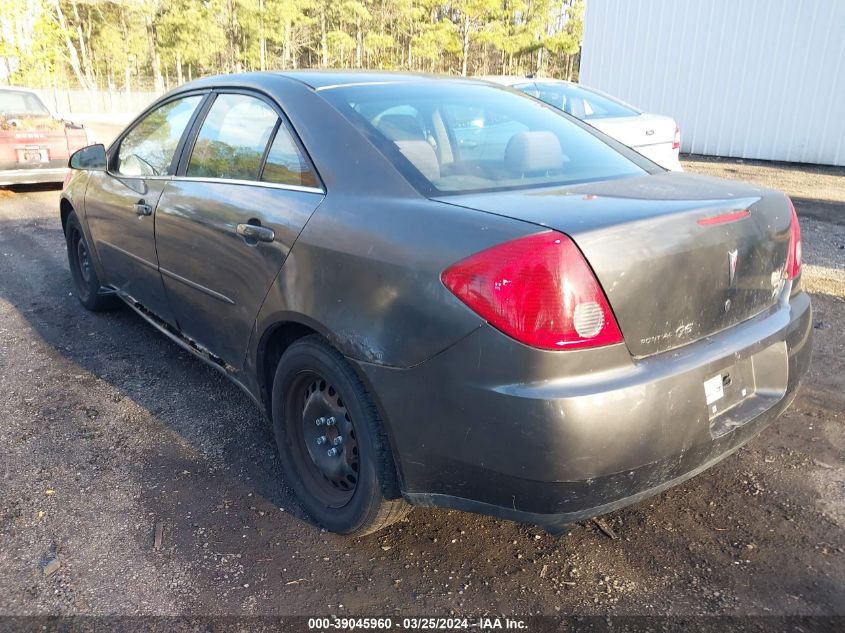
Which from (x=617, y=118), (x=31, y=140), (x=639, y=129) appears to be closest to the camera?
(x=639, y=129)

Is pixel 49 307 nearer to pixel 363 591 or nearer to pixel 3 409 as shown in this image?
pixel 3 409

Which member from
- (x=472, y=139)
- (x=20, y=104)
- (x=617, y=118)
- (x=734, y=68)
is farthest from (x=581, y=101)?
(x=20, y=104)

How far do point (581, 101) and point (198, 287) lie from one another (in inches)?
232

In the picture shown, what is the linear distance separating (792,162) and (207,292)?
543 inches

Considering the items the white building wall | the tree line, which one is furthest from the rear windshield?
the tree line

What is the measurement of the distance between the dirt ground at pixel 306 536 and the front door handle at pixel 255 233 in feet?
3.41

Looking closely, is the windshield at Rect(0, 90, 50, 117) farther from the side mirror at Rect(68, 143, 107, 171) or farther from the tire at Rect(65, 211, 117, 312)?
the side mirror at Rect(68, 143, 107, 171)

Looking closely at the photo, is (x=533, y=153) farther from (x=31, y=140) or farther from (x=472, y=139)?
(x=31, y=140)

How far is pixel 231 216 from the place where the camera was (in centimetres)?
283

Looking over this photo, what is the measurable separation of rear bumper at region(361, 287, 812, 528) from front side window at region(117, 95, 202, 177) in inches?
82.7

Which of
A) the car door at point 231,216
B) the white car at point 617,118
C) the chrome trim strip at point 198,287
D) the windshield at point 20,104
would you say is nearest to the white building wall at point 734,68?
the white car at point 617,118

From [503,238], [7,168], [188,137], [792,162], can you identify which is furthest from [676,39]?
[503,238]

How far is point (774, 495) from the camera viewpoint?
108 inches

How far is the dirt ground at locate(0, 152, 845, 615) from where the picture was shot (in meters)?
2.22
